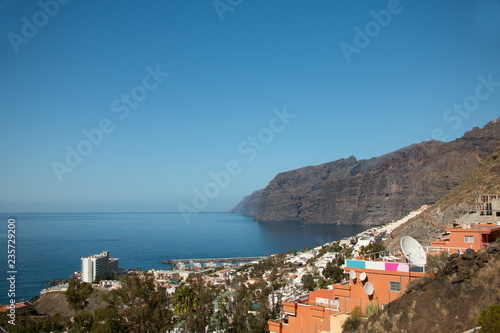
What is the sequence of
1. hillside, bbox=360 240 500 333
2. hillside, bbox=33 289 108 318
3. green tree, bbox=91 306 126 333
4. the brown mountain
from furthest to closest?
the brown mountain < hillside, bbox=33 289 108 318 < green tree, bbox=91 306 126 333 < hillside, bbox=360 240 500 333

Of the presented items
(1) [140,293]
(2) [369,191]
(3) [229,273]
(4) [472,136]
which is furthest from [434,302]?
(2) [369,191]

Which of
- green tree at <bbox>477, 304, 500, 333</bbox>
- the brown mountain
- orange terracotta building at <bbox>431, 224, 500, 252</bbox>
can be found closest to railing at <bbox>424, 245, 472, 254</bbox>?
orange terracotta building at <bbox>431, 224, 500, 252</bbox>

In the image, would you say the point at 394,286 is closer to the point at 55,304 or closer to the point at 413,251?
the point at 413,251

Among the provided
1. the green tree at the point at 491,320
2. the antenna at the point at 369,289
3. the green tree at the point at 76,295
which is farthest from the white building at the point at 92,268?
the green tree at the point at 491,320

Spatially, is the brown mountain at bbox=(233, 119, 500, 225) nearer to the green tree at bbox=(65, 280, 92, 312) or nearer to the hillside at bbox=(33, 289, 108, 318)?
the hillside at bbox=(33, 289, 108, 318)

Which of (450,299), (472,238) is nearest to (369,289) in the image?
(450,299)

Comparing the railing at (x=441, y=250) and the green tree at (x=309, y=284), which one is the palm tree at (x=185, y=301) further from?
the railing at (x=441, y=250)
